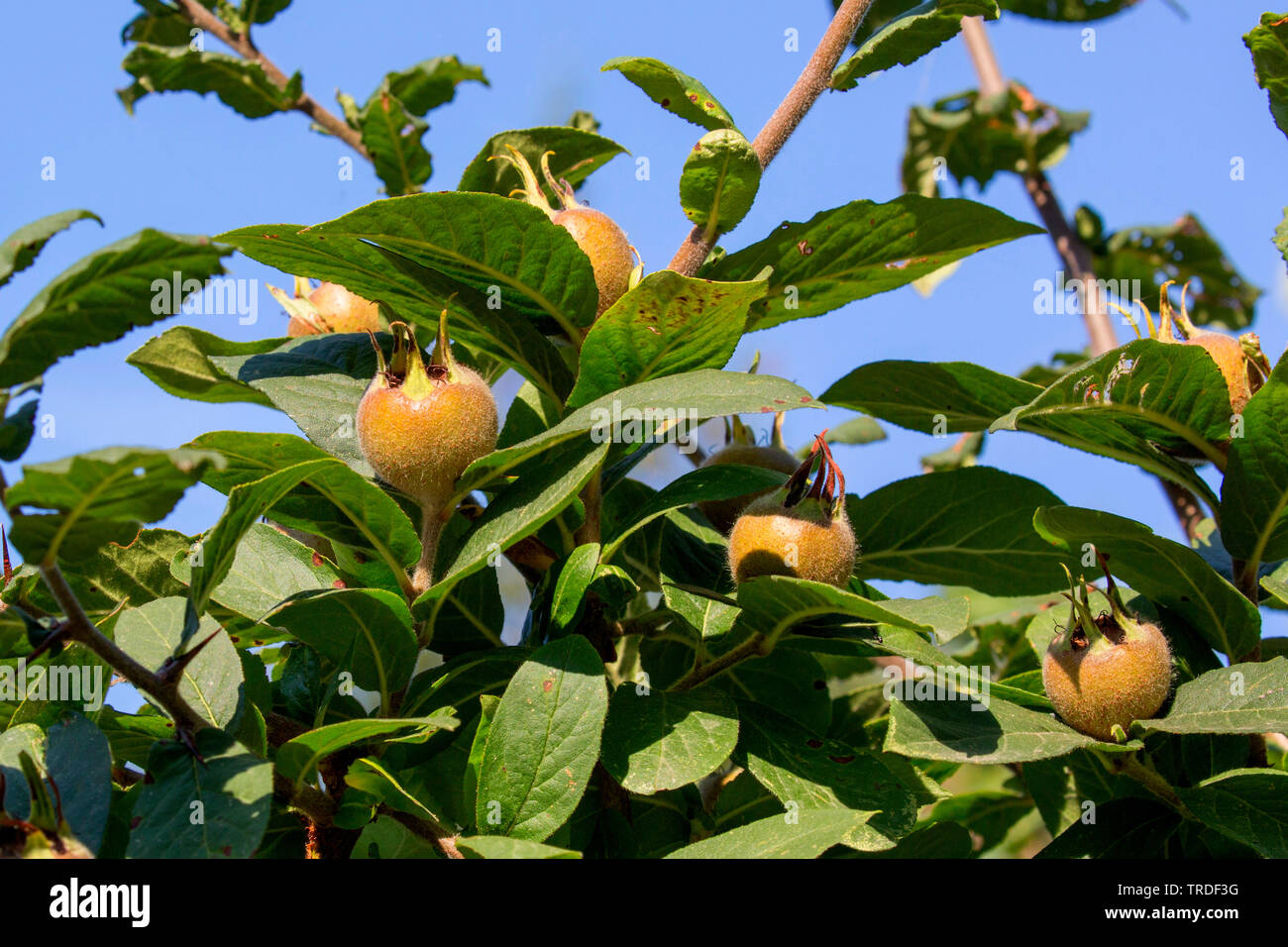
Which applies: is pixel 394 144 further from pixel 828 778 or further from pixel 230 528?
pixel 828 778

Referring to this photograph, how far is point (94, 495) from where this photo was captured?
996 millimetres

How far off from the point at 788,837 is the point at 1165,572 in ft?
2.44

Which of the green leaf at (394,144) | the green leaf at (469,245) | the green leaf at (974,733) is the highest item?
the green leaf at (394,144)

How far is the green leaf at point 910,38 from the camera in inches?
65.4

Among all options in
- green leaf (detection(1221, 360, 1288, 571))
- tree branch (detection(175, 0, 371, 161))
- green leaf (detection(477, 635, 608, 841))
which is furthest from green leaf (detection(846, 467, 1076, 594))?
tree branch (detection(175, 0, 371, 161))

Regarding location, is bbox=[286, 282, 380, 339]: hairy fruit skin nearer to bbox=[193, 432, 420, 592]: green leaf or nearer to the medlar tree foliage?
the medlar tree foliage

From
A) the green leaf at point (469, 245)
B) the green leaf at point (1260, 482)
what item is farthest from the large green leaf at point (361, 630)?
the green leaf at point (1260, 482)

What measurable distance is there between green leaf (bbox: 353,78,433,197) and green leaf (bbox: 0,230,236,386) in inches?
53.2

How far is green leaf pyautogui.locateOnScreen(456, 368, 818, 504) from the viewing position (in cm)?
117

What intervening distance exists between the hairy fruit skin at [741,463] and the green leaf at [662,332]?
33 cm

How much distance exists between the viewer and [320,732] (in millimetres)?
1185

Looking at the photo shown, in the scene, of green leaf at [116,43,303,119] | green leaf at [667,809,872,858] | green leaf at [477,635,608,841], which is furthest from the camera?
green leaf at [116,43,303,119]

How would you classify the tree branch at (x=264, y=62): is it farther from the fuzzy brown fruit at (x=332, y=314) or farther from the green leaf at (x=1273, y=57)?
the green leaf at (x=1273, y=57)
